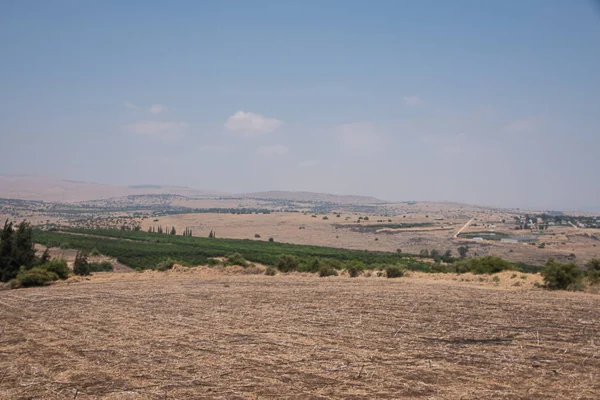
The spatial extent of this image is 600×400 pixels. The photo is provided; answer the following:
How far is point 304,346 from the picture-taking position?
1313 cm

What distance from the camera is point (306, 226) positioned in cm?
14512

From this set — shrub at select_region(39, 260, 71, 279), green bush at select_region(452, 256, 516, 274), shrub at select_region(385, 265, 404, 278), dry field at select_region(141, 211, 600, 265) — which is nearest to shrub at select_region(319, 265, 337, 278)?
shrub at select_region(385, 265, 404, 278)

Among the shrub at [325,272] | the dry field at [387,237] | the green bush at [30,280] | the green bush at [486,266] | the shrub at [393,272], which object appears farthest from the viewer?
the dry field at [387,237]

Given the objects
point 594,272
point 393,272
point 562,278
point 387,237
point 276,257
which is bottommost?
point 276,257

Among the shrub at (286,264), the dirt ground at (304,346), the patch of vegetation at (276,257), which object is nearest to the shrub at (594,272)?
the dirt ground at (304,346)

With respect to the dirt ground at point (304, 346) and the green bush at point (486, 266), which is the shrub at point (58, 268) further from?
the green bush at point (486, 266)

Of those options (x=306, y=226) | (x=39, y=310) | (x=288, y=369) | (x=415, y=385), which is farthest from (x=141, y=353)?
(x=306, y=226)

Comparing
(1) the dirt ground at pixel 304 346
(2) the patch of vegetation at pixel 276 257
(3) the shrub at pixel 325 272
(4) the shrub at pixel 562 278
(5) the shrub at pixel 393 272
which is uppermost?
(4) the shrub at pixel 562 278

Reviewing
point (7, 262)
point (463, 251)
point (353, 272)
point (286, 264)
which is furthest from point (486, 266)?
point (463, 251)

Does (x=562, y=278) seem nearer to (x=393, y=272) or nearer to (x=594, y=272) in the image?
(x=594, y=272)

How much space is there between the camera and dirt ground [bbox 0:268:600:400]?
966 cm

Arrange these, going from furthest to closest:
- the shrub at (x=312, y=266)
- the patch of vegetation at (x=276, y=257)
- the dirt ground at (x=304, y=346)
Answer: the patch of vegetation at (x=276, y=257) → the shrub at (x=312, y=266) → the dirt ground at (x=304, y=346)

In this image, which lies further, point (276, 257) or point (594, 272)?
point (276, 257)

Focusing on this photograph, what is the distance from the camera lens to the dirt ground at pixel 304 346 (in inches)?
380
